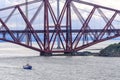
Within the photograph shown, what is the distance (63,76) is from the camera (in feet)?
427

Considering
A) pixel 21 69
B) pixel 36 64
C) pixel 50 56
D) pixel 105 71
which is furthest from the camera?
pixel 50 56

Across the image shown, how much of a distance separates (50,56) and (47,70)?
5316cm

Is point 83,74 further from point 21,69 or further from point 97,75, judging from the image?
point 21,69

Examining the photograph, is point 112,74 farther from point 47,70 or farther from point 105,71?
point 47,70

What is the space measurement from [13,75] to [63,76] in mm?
12181

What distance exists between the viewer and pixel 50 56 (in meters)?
199

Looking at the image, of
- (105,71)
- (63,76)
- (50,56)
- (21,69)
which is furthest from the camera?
(50,56)

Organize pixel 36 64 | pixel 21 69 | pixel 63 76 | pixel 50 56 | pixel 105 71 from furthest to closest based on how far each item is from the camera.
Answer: pixel 50 56 → pixel 36 64 → pixel 21 69 → pixel 105 71 → pixel 63 76


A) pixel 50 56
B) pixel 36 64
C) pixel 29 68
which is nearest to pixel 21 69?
pixel 29 68

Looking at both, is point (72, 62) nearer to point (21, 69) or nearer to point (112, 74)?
point (21, 69)

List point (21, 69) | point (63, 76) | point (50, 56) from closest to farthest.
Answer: point (63, 76) < point (21, 69) < point (50, 56)

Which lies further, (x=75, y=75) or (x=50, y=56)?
(x=50, y=56)

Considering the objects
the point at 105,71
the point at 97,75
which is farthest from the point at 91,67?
the point at 97,75

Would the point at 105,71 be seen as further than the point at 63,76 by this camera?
Yes
